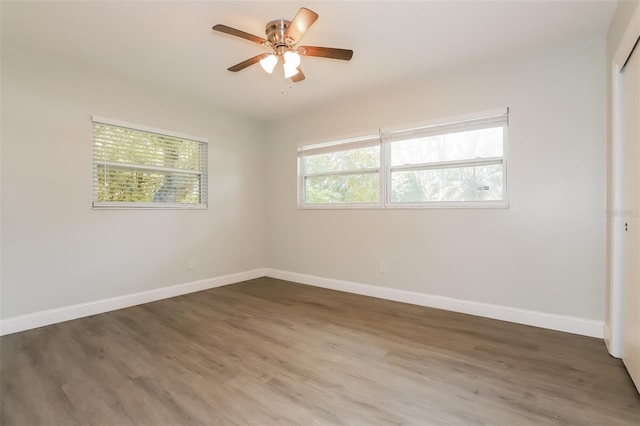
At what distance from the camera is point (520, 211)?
276 centimetres

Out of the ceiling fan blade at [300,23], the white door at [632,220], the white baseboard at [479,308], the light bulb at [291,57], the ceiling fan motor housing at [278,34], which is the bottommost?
the white baseboard at [479,308]

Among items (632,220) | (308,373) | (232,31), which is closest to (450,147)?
(632,220)

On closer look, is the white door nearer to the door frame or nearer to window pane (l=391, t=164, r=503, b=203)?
the door frame

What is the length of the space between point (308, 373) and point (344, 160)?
2826 millimetres

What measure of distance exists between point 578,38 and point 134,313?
4828mm

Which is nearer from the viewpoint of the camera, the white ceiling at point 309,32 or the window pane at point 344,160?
the white ceiling at point 309,32

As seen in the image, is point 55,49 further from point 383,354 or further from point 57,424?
point 383,354

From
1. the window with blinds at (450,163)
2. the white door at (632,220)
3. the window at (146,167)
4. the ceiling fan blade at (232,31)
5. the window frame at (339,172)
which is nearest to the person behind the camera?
the white door at (632,220)

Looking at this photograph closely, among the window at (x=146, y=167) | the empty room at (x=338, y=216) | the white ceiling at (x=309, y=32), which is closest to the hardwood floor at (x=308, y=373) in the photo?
the empty room at (x=338, y=216)

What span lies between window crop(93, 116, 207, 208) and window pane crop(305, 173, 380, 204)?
153cm

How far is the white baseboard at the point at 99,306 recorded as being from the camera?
8.56ft

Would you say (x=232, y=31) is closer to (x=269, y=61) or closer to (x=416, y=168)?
(x=269, y=61)

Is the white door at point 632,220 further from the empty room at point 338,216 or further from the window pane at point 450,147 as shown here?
the window pane at point 450,147

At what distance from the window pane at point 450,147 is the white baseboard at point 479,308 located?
4.91ft
